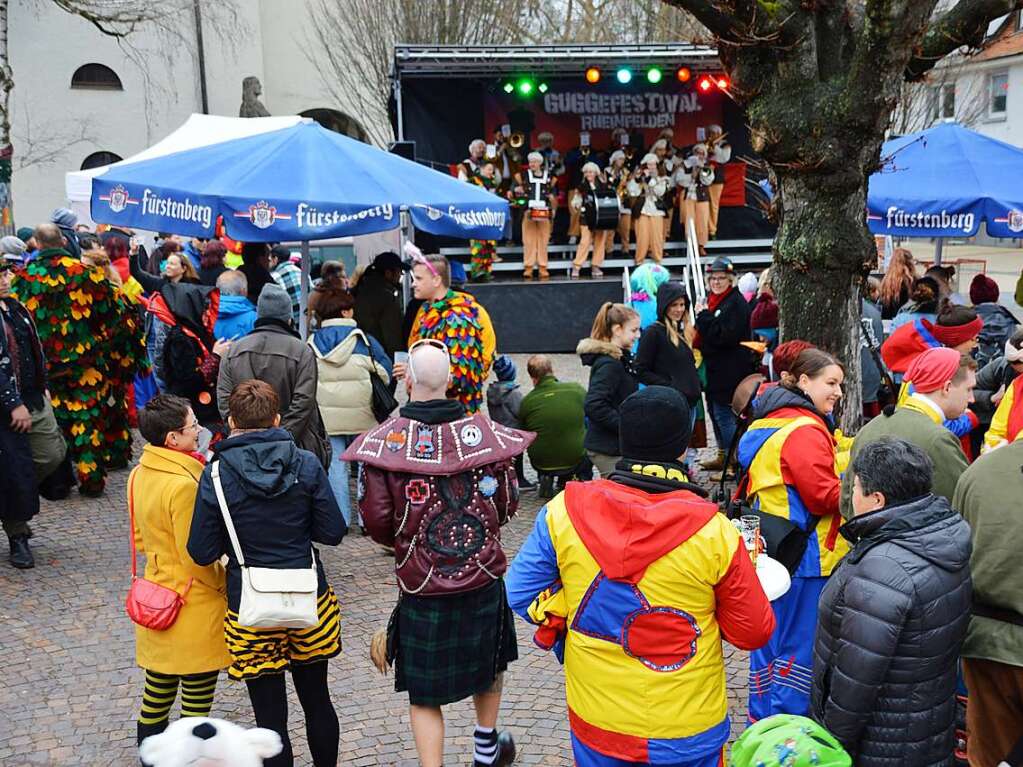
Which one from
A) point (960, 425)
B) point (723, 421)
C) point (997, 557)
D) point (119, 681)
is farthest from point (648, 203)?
point (997, 557)

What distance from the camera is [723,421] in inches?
343

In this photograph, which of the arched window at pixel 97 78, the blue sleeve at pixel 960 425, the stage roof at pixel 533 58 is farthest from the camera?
the arched window at pixel 97 78

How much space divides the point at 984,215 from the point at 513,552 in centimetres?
491

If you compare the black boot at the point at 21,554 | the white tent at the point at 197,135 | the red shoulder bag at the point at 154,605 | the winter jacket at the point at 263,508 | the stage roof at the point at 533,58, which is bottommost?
the black boot at the point at 21,554

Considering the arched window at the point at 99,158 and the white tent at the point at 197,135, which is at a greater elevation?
the arched window at the point at 99,158

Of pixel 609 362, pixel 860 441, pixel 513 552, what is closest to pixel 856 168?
pixel 609 362

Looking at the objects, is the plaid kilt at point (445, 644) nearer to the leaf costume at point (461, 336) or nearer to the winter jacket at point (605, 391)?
the winter jacket at point (605, 391)

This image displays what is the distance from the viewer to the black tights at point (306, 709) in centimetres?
398

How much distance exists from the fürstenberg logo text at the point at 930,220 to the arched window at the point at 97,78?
19.4 m

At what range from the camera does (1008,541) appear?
3.42m

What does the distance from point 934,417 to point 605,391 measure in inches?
105

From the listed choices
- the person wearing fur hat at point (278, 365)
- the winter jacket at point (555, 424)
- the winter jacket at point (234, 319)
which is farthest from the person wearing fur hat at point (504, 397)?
the person wearing fur hat at point (278, 365)

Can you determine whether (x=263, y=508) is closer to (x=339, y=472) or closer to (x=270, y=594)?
(x=270, y=594)

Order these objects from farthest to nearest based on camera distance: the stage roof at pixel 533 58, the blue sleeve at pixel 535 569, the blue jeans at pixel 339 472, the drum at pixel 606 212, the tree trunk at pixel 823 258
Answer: the drum at pixel 606 212 → the stage roof at pixel 533 58 → the blue jeans at pixel 339 472 → the tree trunk at pixel 823 258 → the blue sleeve at pixel 535 569
